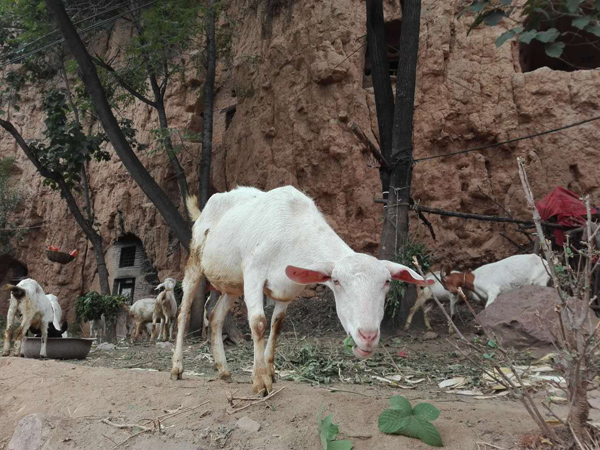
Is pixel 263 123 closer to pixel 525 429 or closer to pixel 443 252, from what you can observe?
pixel 443 252

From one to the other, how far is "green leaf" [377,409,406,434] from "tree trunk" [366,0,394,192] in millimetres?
6442

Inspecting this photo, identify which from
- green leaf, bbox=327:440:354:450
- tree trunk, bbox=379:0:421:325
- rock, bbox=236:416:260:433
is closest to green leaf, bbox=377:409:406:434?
green leaf, bbox=327:440:354:450

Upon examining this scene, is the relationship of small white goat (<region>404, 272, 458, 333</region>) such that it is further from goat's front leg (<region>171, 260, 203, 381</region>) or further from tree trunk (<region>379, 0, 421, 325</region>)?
→ goat's front leg (<region>171, 260, 203, 381</region>)

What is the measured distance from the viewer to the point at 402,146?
8.73 m

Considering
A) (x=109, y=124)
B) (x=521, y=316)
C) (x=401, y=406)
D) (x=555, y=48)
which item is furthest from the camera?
(x=109, y=124)

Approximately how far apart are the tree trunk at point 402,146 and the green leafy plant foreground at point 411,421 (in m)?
5.32

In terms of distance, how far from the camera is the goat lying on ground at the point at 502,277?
Result: 32.1 feet

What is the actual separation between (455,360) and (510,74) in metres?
8.80

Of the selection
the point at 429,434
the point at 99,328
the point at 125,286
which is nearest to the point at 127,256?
the point at 125,286

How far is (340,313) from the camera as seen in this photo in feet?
12.4

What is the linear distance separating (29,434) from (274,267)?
2560 mm

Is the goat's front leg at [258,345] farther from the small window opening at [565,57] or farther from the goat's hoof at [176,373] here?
the small window opening at [565,57]

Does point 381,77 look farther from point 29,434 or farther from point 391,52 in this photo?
point 29,434

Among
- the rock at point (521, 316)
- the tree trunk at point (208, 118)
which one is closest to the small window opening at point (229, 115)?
the tree trunk at point (208, 118)
